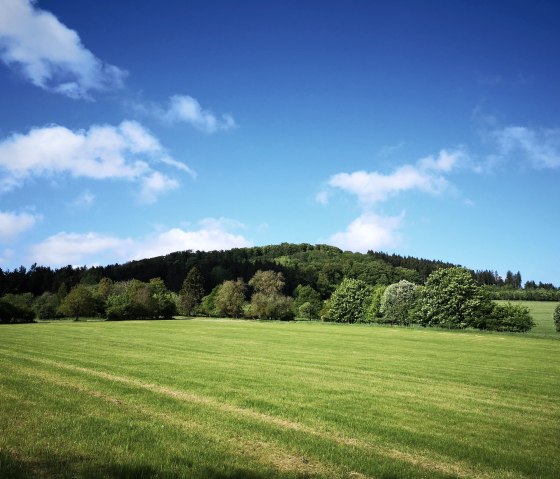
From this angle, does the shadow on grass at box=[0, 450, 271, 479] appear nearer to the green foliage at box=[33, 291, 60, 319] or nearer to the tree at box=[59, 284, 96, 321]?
the tree at box=[59, 284, 96, 321]

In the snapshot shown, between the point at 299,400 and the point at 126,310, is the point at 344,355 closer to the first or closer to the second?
the point at 299,400

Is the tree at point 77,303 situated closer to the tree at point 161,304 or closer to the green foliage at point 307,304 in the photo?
the tree at point 161,304

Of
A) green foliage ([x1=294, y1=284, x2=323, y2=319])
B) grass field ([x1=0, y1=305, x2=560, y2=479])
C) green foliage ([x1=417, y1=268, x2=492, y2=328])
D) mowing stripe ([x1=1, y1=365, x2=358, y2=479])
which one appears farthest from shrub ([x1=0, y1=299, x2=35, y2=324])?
green foliage ([x1=417, y1=268, x2=492, y2=328])

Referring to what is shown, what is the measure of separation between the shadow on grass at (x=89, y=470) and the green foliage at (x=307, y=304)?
129 m

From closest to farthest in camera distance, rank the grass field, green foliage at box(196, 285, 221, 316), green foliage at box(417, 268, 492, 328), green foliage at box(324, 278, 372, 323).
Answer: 1. the grass field
2. green foliage at box(417, 268, 492, 328)
3. green foliage at box(324, 278, 372, 323)
4. green foliage at box(196, 285, 221, 316)

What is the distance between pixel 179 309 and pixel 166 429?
139782 mm

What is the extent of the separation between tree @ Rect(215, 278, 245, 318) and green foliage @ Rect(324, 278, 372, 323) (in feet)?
103

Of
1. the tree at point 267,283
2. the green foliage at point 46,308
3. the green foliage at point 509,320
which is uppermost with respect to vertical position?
the tree at point 267,283

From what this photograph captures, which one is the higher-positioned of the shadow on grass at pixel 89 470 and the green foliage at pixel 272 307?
the shadow on grass at pixel 89 470

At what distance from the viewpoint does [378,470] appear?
973cm

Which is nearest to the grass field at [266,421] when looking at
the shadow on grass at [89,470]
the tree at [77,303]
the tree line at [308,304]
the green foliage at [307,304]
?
the shadow on grass at [89,470]

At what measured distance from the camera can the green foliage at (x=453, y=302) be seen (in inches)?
3556

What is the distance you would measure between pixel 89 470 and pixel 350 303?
116847 millimetres

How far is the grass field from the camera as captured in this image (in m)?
9.74
